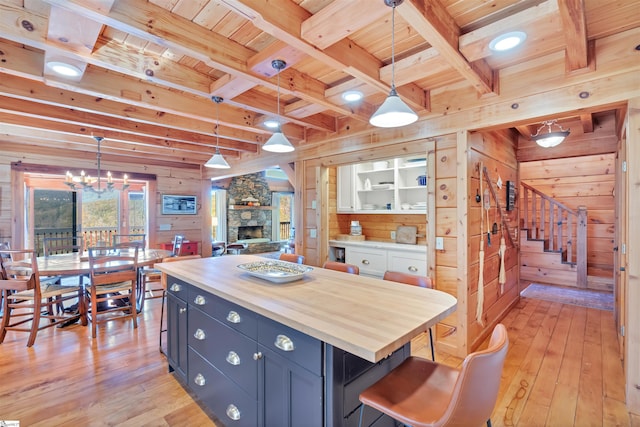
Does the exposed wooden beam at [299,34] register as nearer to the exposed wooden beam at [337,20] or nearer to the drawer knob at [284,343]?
the exposed wooden beam at [337,20]

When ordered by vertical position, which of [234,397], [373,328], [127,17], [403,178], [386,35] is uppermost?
[386,35]

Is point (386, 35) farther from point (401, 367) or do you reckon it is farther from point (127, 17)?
point (401, 367)

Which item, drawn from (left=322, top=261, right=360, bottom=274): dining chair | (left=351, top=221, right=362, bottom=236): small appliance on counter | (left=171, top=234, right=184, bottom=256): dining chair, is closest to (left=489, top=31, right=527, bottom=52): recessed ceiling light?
(left=322, top=261, right=360, bottom=274): dining chair

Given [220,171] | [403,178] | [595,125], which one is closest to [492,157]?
[403,178]

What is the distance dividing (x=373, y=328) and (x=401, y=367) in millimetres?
420

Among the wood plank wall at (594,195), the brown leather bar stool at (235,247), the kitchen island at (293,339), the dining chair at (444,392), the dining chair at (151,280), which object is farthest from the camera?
the brown leather bar stool at (235,247)

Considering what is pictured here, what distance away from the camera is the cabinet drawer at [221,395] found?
63.4 inches

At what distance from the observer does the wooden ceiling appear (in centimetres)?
155

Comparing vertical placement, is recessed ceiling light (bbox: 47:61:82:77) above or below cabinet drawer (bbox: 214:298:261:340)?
above

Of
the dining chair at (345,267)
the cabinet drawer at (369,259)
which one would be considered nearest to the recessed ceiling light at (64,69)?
the dining chair at (345,267)

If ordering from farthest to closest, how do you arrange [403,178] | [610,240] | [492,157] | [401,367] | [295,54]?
[610,240]
[403,178]
[492,157]
[295,54]
[401,367]

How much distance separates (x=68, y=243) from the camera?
20.4 ft

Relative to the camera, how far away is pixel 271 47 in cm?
189

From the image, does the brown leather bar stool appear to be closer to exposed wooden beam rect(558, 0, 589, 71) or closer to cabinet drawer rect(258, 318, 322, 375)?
cabinet drawer rect(258, 318, 322, 375)
